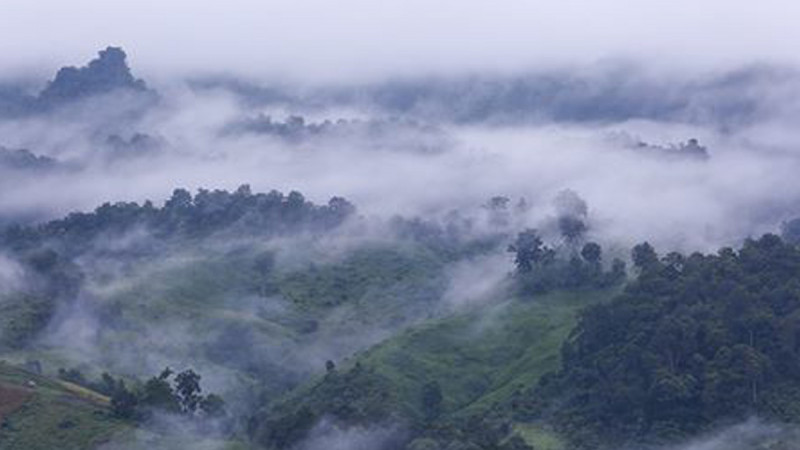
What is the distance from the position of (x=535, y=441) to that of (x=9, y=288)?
221ft

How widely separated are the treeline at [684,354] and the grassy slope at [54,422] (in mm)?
34648

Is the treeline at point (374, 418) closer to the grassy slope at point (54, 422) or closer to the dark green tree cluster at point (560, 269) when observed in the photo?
the grassy slope at point (54, 422)

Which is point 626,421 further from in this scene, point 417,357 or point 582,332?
point 417,357

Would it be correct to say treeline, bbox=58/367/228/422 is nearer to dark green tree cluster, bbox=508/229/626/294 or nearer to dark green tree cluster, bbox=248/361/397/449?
dark green tree cluster, bbox=248/361/397/449

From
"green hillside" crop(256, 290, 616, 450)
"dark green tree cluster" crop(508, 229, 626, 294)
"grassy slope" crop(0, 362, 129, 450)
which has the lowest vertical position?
"grassy slope" crop(0, 362, 129, 450)

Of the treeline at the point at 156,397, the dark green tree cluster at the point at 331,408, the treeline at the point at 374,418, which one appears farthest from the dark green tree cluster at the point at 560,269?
the treeline at the point at 156,397

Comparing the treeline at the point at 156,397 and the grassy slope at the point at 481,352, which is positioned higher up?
the grassy slope at the point at 481,352

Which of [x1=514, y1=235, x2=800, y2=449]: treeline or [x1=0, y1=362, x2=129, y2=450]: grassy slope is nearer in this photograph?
[x1=0, y1=362, x2=129, y2=450]: grassy slope

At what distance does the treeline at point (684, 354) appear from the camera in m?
129

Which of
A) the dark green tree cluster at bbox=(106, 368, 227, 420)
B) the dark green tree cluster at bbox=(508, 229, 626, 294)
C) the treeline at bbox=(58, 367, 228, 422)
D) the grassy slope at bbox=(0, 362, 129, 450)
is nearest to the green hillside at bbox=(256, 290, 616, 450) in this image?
the dark green tree cluster at bbox=(508, 229, 626, 294)

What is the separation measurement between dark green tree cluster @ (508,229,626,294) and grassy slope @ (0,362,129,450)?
53.1 m

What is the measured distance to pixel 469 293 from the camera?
18388 centimetres

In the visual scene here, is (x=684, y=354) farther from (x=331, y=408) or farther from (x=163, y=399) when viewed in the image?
(x=163, y=399)

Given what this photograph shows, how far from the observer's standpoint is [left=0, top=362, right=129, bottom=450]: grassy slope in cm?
12600
